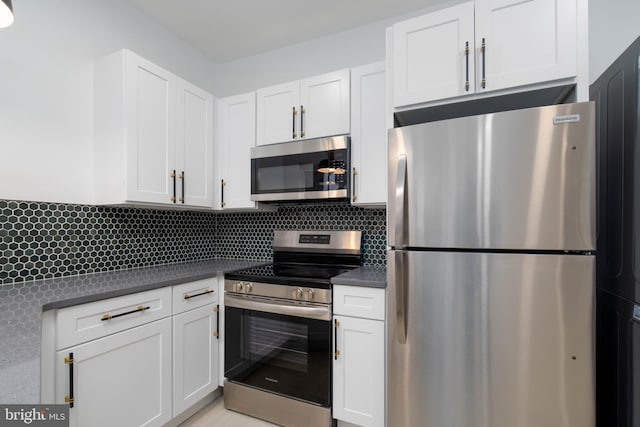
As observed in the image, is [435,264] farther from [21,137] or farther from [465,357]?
[21,137]

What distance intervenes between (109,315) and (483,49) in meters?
2.13

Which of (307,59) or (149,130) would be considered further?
(307,59)

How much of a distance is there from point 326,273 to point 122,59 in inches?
70.5

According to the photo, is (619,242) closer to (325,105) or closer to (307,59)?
(325,105)

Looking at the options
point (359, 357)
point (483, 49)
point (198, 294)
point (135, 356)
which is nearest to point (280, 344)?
point (359, 357)

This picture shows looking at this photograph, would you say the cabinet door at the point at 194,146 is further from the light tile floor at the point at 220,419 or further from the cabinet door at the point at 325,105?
the light tile floor at the point at 220,419

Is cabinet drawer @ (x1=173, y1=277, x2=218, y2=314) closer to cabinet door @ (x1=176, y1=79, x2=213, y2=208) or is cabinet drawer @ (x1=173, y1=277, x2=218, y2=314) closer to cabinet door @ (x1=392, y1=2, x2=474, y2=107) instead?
cabinet door @ (x1=176, y1=79, x2=213, y2=208)

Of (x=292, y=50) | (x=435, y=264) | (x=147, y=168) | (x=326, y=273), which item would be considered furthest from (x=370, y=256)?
(x=292, y=50)

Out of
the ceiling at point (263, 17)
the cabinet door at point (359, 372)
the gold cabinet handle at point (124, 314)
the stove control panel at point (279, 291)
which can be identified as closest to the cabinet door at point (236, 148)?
the ceiling at point (263, 17)

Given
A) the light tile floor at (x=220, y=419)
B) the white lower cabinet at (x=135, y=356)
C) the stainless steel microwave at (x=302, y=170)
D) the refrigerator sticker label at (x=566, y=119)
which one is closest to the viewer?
the refrigerator sticker label at (x=566, y=119)

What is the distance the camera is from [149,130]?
6.37 ft

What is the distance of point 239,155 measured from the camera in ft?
7.93

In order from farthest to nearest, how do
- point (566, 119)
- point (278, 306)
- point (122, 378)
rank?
point (278, 306), point (122, 378), point (566, 119)

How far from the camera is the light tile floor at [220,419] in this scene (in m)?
1.90
